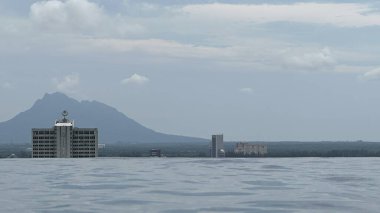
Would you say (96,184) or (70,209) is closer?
(70,209)

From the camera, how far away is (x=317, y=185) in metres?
56.4

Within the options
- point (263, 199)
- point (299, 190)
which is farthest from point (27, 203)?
point (299, 190)

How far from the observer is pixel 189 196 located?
1806 inches

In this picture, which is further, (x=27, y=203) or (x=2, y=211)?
(x=27, y=203)

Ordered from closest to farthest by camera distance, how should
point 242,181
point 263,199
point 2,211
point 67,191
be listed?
point 2,211 → point 263,199 → point 67,191 → point 242,181

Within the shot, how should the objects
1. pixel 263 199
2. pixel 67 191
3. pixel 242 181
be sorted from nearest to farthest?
pixel 263 199, pixel 67 191, pixel 242 181

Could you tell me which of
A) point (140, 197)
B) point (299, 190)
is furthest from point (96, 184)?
point (299, 190)

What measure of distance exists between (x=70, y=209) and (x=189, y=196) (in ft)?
34.0

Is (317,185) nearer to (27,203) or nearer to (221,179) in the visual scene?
(221,179)

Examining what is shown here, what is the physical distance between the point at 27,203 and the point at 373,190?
2561 centimetres

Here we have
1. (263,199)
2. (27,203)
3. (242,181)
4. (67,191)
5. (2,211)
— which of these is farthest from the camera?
(242,181)

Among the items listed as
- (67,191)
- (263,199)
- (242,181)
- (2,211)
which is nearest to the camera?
(2,211)

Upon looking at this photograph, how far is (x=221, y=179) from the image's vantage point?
208ft

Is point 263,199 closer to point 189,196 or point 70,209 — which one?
point 189,196
